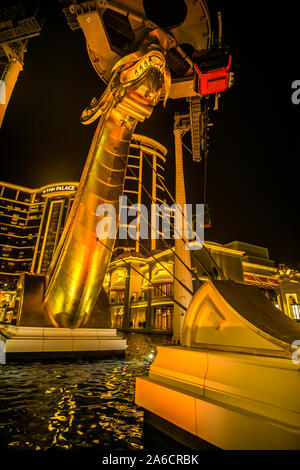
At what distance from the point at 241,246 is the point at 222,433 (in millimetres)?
46210

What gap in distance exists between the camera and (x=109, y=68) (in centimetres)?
646

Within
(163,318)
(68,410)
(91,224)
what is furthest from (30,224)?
(68,410)

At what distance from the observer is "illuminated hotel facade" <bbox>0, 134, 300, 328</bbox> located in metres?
28.3

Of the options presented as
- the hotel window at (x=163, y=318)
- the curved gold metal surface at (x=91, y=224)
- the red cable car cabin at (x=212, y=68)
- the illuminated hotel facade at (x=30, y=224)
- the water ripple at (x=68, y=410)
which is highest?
the illuminated hotel facade at (x=30, y=224)

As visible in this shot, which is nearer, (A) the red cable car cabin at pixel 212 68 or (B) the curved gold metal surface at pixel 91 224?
(B) the curved gold metal surface at pixel 91 224

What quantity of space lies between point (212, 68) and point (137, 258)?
3139 cm

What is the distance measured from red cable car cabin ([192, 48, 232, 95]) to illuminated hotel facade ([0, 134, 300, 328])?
10.3 ft

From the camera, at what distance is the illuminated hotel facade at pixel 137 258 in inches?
1113

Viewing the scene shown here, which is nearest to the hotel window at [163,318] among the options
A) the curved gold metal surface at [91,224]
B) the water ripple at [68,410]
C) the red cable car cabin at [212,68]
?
the curved gold metal surface at [91,224]

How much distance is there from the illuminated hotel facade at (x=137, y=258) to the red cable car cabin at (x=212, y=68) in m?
3.15

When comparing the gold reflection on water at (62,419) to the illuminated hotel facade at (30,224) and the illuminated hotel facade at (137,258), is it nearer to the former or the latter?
the illuminated hotel facade at (137,258)

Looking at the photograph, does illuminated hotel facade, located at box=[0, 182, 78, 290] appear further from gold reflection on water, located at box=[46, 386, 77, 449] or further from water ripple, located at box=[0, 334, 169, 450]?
gold reflection on water, located at box=[46, 386, 77, 449]
